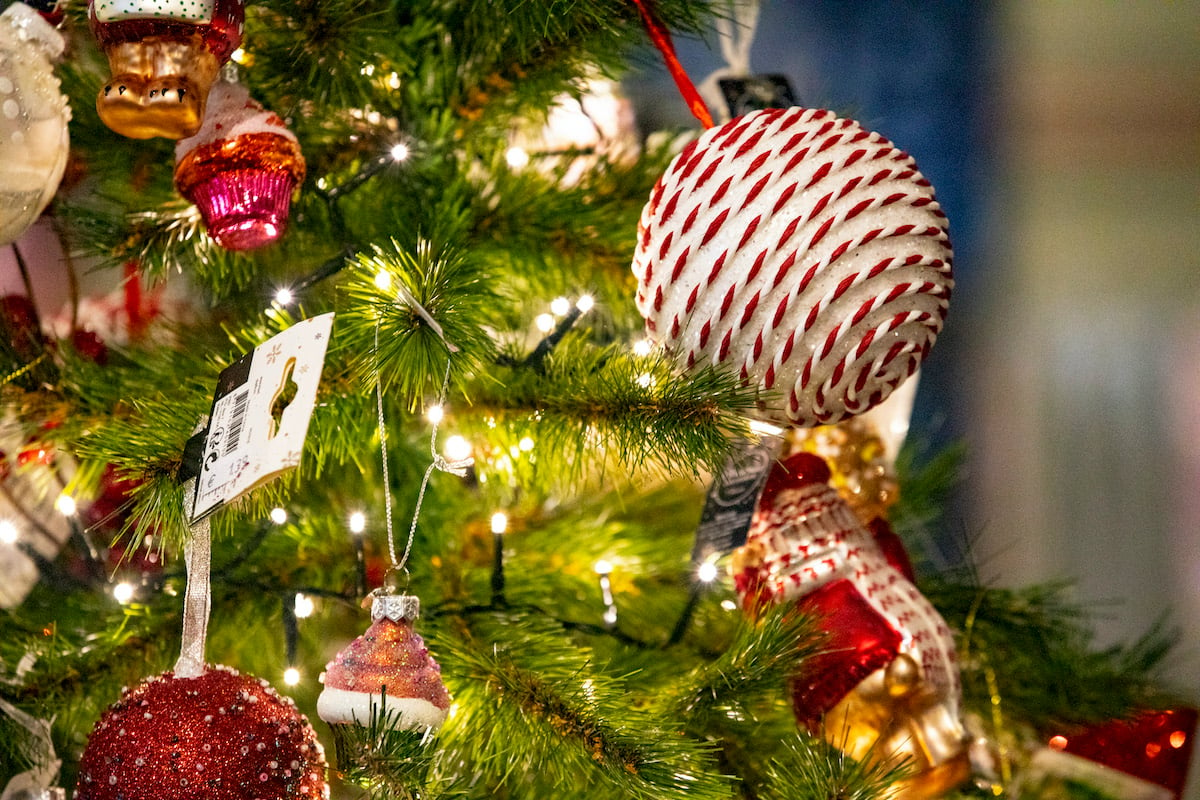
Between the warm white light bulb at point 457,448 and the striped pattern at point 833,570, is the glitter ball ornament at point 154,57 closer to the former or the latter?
the warm white light bulb at point 457,448

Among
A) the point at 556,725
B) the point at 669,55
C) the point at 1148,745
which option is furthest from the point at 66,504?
the point at 1148,745

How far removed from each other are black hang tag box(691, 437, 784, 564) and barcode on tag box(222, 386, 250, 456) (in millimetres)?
321

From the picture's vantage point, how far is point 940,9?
57.6 inches

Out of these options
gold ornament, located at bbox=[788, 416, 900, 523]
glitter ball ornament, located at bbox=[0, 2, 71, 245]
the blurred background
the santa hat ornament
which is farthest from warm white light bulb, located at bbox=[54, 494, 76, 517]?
the blurred background

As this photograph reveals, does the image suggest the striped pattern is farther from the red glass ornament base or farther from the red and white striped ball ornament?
the red glass ornament base

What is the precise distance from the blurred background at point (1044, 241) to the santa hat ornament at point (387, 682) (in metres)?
0.99

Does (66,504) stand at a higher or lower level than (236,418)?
lower

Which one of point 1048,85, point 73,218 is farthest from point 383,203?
point 1048,85

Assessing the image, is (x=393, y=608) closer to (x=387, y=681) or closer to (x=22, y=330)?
(x=387, y=681)

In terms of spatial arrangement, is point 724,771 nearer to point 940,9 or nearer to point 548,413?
point 548,413

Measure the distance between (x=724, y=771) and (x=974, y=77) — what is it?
115cm

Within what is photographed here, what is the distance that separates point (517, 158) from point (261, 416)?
447mm

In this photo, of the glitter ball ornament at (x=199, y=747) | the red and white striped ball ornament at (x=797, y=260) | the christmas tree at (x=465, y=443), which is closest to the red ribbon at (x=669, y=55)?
the christmas tree at (x=465, y=443)

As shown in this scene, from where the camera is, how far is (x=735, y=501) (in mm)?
740
